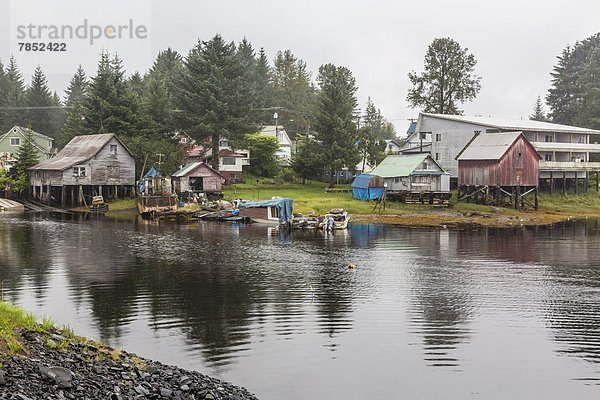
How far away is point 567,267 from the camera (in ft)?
108

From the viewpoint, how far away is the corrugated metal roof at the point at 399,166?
64.4 m

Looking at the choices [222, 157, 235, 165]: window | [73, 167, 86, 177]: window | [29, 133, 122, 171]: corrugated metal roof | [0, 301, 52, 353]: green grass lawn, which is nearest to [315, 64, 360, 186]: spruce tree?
[222, 157, 235, 165]: window

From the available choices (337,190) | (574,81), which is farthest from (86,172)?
(574,81)

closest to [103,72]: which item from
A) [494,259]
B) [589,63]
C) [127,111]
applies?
[127,111]

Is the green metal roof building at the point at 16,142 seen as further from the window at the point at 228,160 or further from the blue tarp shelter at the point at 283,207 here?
the blue tarp shelter at the point at 283,207

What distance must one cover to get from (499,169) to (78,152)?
144ft

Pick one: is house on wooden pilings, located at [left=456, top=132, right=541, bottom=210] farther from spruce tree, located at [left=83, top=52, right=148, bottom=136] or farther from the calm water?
spruce tree, located at [left=83, top=52, right=148, bottom=136]

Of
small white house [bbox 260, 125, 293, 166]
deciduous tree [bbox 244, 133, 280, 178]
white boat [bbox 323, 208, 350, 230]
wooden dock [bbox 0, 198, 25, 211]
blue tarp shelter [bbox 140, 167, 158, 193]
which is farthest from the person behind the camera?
small white house [bbox 260, 125, 293, 166]

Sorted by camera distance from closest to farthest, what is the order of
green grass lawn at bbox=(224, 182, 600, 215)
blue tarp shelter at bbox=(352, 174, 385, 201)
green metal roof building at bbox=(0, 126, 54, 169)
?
1. green grass lawn at bbox=(224, 182, 600, 215)
2. blue tarp shelter at bbox=(352, 174, 385, 201)
3. green metal roof building at bbox=(0, 126, 54, 169)

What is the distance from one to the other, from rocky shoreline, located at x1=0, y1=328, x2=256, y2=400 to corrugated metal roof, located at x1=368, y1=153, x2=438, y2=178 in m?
51.2

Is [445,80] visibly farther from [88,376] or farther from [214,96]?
[88,376]

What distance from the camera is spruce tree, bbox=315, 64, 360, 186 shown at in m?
71.7

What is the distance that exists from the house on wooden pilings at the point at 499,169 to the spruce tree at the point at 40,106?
76.4 m

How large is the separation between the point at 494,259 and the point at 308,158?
130 ft
